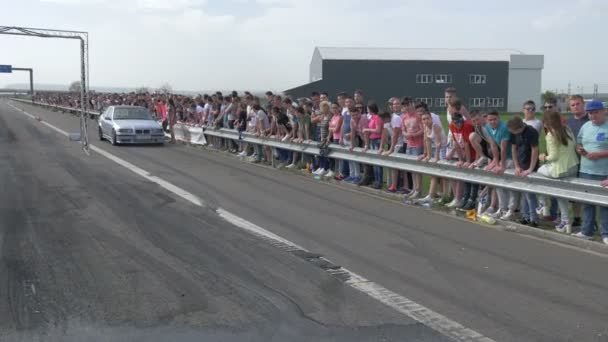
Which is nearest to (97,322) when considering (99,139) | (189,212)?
(189,212)

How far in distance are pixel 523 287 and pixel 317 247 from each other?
258 cm

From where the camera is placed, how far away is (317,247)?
Answer: 312 inches

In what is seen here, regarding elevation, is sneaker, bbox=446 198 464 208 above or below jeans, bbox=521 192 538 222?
below

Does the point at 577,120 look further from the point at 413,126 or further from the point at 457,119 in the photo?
the point at 413,126

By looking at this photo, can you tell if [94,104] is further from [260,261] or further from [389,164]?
[260,261]

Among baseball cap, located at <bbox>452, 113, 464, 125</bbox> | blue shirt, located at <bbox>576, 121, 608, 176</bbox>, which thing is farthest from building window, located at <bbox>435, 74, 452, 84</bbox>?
blue shirt, located at <bbox>576, 121, 608, 176</bbox>

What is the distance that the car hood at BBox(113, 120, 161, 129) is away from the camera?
2323 centimetres

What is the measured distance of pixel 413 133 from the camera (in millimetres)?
11797

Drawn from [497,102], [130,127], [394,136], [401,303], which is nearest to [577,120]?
[394,136]

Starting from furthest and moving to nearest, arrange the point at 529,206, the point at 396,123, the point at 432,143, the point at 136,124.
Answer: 1. the point at 136,124
2. the point at 396,123
3. the point at 432,143
4. the point at 529,206

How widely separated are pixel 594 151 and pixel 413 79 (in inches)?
2603

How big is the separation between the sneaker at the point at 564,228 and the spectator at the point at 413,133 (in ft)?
10.2

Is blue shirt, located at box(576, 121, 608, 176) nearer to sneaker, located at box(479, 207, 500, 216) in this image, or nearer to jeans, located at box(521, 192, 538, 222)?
jeans, located at box(521, 192, 538, 222)

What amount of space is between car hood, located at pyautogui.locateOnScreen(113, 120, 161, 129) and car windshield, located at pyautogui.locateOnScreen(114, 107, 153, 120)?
0.45 m
